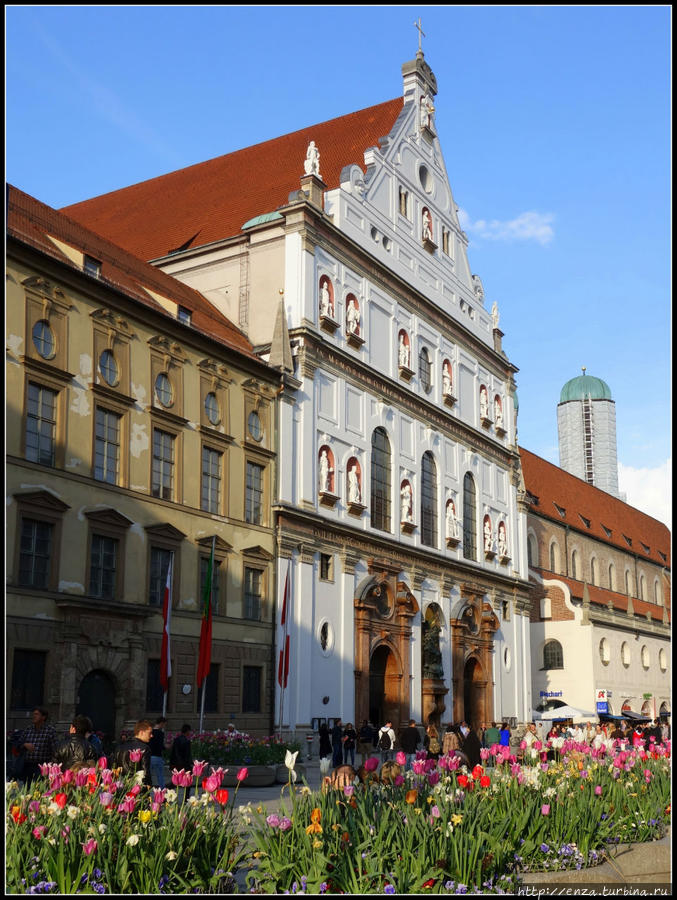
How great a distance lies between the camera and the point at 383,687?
40625 mm

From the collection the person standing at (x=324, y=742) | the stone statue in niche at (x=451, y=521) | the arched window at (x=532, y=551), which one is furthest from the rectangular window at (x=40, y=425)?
the arched window at (x=532, y=551)

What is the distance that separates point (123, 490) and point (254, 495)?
6.60 metres

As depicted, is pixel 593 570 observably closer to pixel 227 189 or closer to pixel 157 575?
pixel 227 189

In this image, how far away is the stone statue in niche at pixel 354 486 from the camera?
3947 cm

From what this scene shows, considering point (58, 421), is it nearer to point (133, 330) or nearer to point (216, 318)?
point (133, 330)

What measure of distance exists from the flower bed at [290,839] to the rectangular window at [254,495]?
23.6m

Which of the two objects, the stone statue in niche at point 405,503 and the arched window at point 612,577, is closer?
the stone statue in niche at point 405,503

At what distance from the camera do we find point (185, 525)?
3084cm

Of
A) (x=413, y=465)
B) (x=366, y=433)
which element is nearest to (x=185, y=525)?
(x=366, y=433)

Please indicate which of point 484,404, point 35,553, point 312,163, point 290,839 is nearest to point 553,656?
point 484,404

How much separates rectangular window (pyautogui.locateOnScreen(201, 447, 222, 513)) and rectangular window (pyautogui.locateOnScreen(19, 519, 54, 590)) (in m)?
6.63

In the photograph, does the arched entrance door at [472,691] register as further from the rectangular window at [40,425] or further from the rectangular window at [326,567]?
the rectangular window at [40,425]

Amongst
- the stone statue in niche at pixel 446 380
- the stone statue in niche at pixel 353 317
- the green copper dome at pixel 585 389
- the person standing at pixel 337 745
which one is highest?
the green copper dome at pixel 585 389

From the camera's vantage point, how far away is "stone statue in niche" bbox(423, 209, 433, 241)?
48.1m
